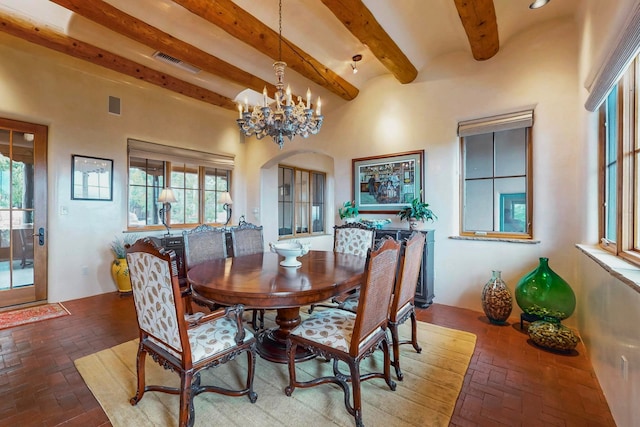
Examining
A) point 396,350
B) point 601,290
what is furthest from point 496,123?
point 396,350

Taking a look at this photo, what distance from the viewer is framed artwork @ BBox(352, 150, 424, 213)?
12.5 ft

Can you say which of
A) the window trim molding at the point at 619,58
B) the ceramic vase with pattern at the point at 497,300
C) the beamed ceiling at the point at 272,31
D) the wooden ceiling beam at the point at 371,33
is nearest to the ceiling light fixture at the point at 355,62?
the beamed ceiling at the point at 272,31

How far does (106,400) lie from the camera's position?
1.80 metres

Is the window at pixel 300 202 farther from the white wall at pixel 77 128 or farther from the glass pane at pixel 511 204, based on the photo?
the glass pane at pixel 511 204

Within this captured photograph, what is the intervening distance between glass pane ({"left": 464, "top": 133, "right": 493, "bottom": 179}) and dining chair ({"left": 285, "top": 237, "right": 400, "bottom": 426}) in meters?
2.36

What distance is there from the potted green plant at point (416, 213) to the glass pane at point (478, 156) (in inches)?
25.2

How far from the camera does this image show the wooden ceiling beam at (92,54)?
9.61 feet

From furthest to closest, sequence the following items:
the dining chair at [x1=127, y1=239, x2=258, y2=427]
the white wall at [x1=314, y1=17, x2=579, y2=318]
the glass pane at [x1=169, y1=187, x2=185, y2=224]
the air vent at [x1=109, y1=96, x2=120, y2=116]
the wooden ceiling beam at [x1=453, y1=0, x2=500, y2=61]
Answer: the glass pane at [x1=169, y1=187, x2=185, y2=224] < the air vent at [x1=109, y1=96, x2=120, y2=116] < the white wall at [x1=314, y1=17, x2=579, y2=318] < the wooden ceiling beam at [x1=453, y1=0, x2=500, y2=61] < the dining chair at [x1=127, y1=239, x2=258, y2=427]

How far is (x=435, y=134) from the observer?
3.65m

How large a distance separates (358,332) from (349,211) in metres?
2.74

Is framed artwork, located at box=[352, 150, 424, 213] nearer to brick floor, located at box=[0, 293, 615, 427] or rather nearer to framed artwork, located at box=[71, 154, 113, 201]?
brick floor, located at box=[0, 293, 615, 427]

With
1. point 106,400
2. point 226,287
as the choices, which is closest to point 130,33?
point 226,287

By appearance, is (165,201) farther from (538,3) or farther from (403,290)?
(538,3)

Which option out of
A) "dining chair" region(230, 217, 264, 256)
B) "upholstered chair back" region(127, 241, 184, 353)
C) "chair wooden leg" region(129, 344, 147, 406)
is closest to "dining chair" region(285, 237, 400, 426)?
"upholstered chair back" region(127, 241, 184, 353)
